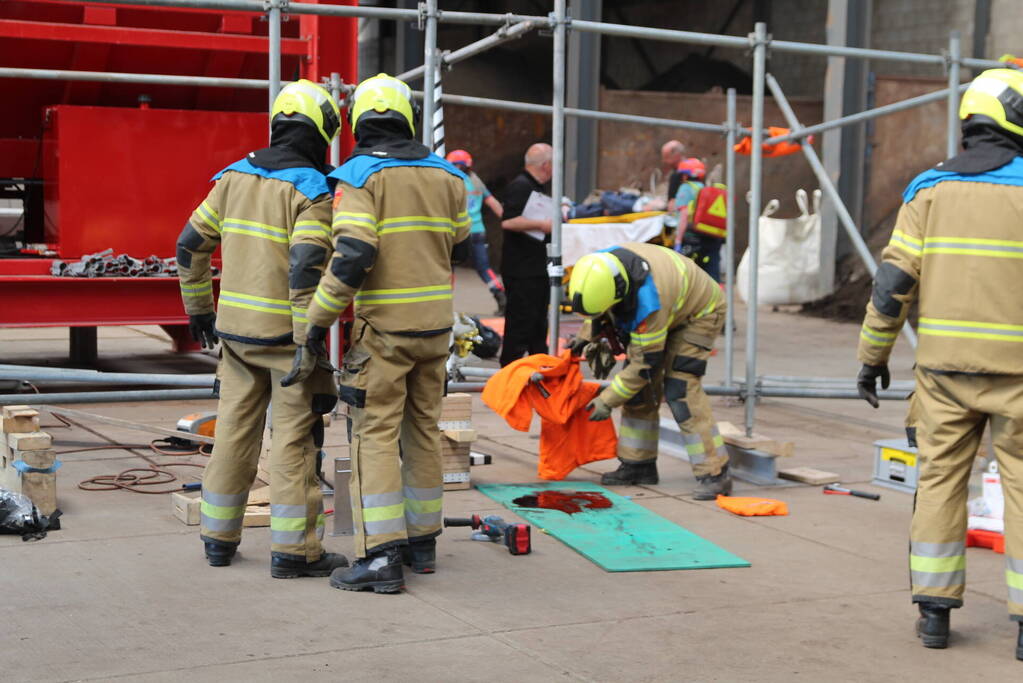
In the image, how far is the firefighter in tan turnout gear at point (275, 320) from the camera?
197 inches

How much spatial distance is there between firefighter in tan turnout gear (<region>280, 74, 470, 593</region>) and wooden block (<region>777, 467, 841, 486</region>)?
278 cm

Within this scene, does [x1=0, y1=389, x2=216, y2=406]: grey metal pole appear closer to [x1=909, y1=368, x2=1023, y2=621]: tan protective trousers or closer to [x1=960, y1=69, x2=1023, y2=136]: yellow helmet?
[x1=909, y1=368, x2=1023, y2=621]: tan protective trousers

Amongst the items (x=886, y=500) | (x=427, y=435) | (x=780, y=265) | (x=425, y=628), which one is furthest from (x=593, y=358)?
(x=780, y=265)

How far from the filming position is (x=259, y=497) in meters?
6.06

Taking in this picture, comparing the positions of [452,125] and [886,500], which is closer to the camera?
[886,500]

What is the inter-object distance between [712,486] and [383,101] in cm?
281

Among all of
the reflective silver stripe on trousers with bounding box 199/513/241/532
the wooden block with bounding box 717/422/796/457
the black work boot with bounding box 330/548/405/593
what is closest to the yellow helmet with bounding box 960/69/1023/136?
the black work boot with bounding box 330/548/405/593

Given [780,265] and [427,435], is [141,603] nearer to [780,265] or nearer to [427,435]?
[427,435]

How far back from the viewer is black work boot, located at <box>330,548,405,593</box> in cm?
491

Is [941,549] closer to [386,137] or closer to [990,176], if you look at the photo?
[990,176]

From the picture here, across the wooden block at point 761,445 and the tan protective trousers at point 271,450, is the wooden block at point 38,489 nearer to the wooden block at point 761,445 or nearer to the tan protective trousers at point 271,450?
the tan protective trousers at point 271,450

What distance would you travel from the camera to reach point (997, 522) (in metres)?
5.89

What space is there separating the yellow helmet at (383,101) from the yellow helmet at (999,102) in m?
2.10

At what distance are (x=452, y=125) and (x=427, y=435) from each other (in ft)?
49.6
